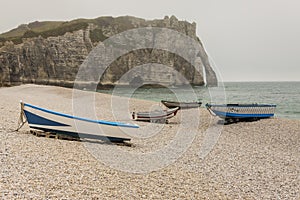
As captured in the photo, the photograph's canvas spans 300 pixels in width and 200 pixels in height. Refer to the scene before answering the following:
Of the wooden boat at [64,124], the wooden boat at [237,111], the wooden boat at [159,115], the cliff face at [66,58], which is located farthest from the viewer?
the cliff face at [66,58]

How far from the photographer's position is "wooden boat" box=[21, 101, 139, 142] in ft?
46.3

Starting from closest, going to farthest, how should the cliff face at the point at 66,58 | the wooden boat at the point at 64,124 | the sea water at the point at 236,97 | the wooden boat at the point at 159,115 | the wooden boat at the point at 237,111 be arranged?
the wooden boat at the point at 64,124, the wooden boat at the point at 237,111, the wooden boat at the point at 159,115, the sea water at the point at 236,97, the cliff face at the point at 66,58

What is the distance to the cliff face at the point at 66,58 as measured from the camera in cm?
10126

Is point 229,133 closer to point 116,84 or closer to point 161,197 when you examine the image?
point 161,197

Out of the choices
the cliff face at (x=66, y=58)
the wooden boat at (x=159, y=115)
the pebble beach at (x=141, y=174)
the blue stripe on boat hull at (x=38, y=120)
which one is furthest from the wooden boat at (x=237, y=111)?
the cliff face at (x=66, y=58)

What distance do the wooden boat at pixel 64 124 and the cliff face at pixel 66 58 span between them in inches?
3334

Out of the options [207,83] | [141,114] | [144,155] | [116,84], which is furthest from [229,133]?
[207,83]

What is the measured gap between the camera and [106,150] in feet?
43.4

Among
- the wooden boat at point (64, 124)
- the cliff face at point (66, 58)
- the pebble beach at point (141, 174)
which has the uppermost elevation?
the cliff face at point (66, 58)

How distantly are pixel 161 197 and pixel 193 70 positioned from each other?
5448 inches

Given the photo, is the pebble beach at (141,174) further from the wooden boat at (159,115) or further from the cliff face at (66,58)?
the cliff face at (66,58)

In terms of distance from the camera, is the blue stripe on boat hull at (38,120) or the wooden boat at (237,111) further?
the wooden boat at (237,111)

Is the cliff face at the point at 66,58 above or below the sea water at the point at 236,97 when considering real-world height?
above

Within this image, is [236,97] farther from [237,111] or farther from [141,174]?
[141,174]
